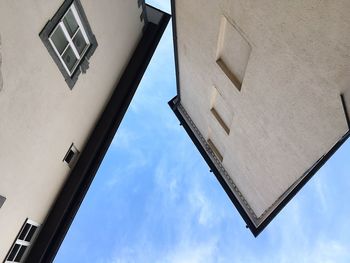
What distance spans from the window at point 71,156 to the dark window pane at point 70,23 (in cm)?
275

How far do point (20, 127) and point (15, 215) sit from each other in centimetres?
194

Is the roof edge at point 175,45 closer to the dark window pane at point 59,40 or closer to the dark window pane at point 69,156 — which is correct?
the dark window pane at point 59,40

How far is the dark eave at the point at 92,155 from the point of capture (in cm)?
864

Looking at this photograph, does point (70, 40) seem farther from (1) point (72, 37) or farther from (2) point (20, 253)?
(2) point (20, 253)

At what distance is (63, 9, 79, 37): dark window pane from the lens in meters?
7.54

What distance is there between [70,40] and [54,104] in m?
1.40

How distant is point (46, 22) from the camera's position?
674 centimetres

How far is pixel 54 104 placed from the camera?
7.61 m

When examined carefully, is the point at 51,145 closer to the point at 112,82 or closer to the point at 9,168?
the point at 9,168

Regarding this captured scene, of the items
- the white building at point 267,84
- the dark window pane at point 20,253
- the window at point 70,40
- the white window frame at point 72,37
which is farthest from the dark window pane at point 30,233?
the white building at point 267,84

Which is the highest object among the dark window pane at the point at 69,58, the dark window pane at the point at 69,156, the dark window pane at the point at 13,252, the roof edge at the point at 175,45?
the roof edge at the point at 175,45

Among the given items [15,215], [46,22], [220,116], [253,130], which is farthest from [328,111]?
[220,116]

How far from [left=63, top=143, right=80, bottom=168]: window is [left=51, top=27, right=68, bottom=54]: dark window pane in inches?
97.8

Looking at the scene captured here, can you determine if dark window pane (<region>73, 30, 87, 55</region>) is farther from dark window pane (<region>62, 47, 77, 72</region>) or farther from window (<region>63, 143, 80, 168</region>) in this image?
window (<region>63, 143, 80, 168</region>)
